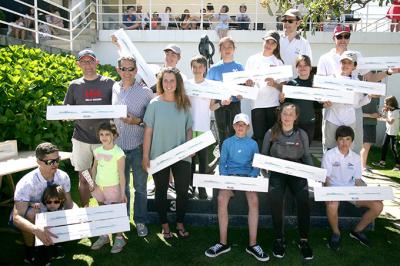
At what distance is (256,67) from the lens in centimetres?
458

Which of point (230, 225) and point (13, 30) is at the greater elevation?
point (13, 30)

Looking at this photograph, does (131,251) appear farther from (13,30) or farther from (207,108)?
(13,30)

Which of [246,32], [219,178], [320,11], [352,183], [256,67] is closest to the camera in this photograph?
[219,178]

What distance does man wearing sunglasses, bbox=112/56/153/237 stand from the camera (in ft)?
13.3

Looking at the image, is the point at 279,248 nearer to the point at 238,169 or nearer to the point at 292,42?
the point at 238,169

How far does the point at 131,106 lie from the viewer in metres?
4.12

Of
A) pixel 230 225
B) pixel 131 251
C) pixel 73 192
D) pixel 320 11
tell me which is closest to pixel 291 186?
pixel 230 225

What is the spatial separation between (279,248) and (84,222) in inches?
77.7

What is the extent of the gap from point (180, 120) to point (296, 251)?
6.10ft

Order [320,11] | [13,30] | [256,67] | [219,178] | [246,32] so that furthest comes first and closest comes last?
1. [246,32]
2. [13,30]
3. [320,11]
4. [256,67]
5. [219,178]

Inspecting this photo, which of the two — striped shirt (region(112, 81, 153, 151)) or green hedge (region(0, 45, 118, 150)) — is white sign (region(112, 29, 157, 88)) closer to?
striped shirt (region(112, 81, 153, 151))

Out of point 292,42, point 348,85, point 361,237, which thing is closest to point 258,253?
point 361,237

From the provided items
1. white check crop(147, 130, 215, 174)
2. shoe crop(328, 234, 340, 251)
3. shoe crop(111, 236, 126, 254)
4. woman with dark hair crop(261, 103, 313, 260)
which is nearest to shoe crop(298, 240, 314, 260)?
woman with dark hair crop(261, 103, 313, 260)

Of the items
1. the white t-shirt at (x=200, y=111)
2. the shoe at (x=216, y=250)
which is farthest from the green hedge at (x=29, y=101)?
the shoe at (x=216, y=250)
